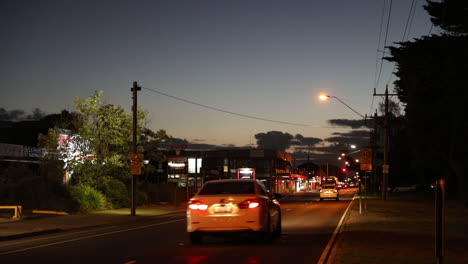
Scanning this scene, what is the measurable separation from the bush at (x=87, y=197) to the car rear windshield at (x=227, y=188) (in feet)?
59.4

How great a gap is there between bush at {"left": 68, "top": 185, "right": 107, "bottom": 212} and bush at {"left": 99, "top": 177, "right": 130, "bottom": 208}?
4.21ft

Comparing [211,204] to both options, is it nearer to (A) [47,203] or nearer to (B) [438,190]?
(B) [438,190]

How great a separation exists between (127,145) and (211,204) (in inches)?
992

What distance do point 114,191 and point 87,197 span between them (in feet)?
12.9

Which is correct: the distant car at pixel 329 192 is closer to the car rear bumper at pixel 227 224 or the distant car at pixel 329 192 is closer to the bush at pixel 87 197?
the bush at pixel 87 197

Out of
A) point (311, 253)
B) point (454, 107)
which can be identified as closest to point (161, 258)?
point (311, 253)

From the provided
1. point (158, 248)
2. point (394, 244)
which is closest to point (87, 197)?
point (158, 248)

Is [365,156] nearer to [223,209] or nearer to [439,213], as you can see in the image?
[223,209]

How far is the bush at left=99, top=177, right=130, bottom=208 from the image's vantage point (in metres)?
38.9

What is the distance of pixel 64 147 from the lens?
37.4 m

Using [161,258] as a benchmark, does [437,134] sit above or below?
above

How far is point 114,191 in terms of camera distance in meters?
39.3

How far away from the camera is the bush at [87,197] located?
34.4 metres

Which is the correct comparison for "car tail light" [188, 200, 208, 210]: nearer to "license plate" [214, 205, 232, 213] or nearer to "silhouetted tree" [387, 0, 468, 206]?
"license plate" [214, 205, 232, 213]
